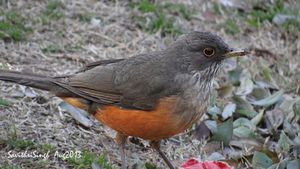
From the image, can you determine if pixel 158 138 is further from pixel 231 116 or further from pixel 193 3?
pixel 193 3

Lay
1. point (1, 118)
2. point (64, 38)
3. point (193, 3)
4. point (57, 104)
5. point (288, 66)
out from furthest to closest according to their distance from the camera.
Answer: point (193, 3), point (288, 66), point (64, 38), point (57, 104), point (1, 118)

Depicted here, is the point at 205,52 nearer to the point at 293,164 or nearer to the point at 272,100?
the point at 293,164

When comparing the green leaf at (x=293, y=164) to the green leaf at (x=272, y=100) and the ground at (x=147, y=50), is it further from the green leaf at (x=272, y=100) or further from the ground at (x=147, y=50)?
the green leaf at (x=272, y=100)

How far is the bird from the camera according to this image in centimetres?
638

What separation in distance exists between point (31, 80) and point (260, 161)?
2.30 m

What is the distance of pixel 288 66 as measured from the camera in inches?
369

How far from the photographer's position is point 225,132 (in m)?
7.40

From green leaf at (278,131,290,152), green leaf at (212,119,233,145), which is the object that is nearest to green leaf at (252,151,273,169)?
green leaf at (278,131,290,152)

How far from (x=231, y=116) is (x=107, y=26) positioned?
227cm

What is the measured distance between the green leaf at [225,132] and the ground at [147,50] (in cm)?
1

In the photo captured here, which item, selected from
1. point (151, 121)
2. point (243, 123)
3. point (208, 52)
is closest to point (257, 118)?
point (243, 123)

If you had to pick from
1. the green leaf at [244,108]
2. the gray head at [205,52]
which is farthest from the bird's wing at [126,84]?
the green leaf at [244,108]

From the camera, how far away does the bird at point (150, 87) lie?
6.38 meters

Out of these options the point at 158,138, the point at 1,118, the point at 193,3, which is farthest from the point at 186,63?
the point at 193,3
